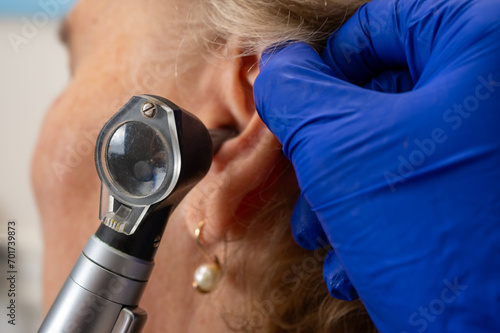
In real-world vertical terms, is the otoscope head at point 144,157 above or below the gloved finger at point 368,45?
below

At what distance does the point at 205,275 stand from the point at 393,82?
417mm

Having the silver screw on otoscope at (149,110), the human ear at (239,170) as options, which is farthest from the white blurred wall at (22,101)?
the silver screw on otoscope at (149,110)

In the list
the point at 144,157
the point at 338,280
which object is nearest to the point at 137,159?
the point at 144,157

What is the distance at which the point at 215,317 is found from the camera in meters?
0.81

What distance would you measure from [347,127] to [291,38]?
0.22 m

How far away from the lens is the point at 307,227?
0.62 m

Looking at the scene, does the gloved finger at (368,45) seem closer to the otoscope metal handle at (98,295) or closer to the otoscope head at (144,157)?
the otoscope head at (144,157)

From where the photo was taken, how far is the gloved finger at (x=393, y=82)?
Result: 61cm

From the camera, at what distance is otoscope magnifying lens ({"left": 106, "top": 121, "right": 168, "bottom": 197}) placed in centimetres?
55

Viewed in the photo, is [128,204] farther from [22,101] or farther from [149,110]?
[22,101]

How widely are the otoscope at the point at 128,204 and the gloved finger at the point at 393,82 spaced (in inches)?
9.6

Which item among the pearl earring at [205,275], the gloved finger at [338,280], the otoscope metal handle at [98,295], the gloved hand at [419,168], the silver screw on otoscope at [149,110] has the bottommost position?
the pearl earring at [205,275]

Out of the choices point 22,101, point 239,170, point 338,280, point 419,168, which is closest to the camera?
point 419,168

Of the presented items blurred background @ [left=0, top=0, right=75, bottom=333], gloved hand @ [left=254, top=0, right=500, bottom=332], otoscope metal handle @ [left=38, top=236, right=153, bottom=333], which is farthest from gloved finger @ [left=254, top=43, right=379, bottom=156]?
blurred background @ [left=0, top=0, right=75, bottom=333]
